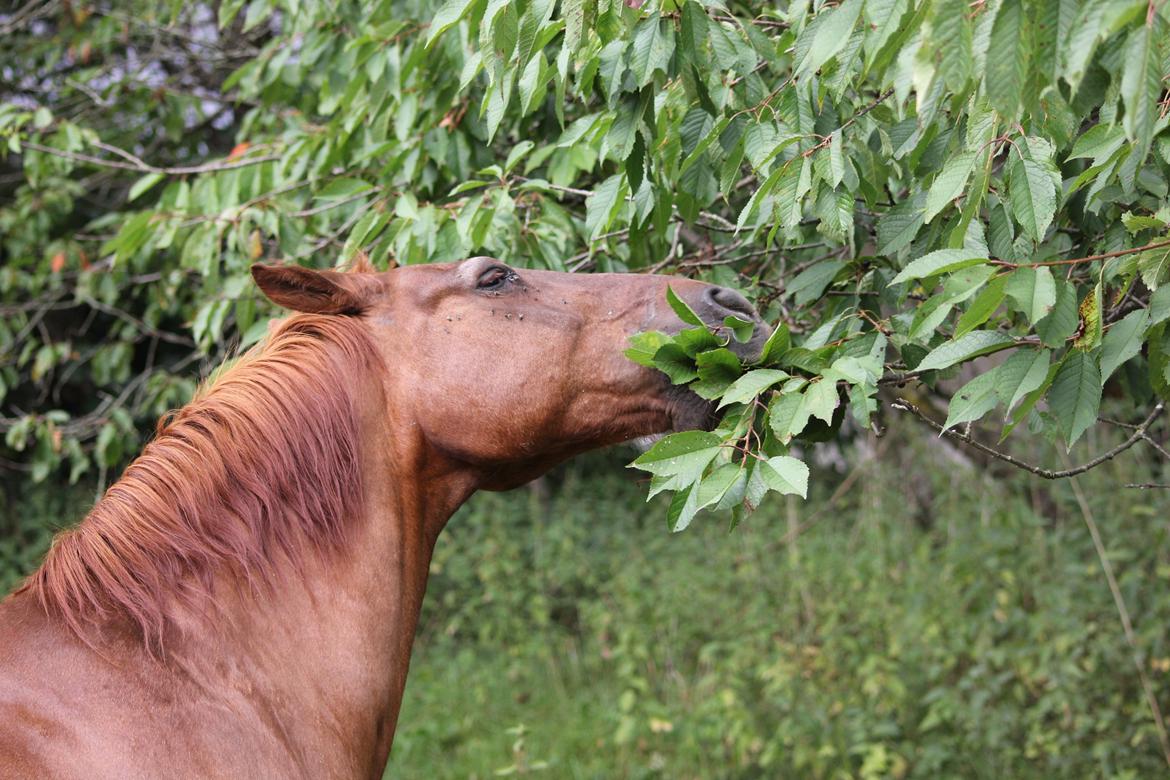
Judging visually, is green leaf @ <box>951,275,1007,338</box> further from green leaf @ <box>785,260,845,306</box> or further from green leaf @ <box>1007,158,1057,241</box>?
green leaf @ <box>785,260,845,306</box>

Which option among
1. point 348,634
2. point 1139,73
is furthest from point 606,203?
point 1139,73

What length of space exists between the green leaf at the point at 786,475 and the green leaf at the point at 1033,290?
42 cm

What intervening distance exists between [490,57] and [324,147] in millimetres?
1996

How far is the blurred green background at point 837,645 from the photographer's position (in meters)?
4.90

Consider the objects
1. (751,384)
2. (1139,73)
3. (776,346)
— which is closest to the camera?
(1139,73)

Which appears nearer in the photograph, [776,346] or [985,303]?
[985,303]

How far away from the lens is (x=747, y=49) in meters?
2.22

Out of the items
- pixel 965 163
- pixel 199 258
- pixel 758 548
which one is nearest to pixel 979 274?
pixel 965 163

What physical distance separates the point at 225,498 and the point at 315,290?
0.51m

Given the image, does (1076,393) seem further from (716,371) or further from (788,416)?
(716,371)

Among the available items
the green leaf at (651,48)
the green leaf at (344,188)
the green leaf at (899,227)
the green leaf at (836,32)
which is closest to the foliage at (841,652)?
the green leaf at (344,188)

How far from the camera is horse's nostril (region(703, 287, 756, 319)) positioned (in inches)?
92.9

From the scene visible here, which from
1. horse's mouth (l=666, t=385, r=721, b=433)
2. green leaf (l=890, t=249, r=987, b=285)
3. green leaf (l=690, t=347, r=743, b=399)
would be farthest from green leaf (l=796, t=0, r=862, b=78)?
horse's mouth (l=666, t=385, r=721, b=433)

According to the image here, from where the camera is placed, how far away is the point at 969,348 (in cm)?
179
